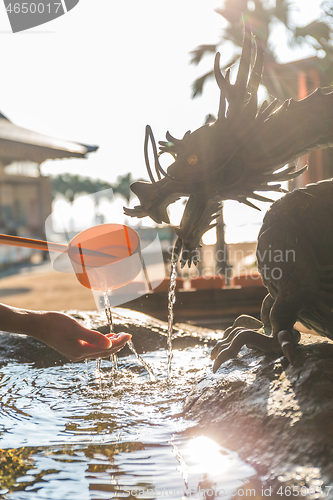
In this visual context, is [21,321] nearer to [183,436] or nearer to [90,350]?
[90,350]

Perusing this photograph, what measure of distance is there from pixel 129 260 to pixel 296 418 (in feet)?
3.21

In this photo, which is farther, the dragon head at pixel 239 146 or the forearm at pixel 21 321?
the dragon head at pixel 239 146

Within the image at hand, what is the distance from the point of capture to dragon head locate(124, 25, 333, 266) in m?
1.78

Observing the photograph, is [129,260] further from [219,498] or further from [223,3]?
[223,3]

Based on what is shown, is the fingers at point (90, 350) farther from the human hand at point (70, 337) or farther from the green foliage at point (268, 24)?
the green foliage at point (268, 24)

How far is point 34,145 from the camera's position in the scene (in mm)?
13758

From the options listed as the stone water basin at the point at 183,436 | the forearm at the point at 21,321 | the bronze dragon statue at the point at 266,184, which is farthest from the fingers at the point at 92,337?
the bronze dragon statue at the point at 266,184

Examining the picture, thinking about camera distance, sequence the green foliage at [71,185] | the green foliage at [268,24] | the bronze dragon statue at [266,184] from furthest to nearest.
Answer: the green foliage at [71,185] < the green foliage at [268,24] < the bronze dragon statue at [266,184]

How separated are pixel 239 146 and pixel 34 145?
1317cm

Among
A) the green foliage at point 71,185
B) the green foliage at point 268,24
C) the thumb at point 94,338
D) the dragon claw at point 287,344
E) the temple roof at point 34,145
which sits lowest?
the dragon claw at point 287,344

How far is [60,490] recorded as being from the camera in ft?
3.90

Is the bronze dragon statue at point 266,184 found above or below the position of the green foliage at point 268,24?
below

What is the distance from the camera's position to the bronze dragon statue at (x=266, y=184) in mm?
1709

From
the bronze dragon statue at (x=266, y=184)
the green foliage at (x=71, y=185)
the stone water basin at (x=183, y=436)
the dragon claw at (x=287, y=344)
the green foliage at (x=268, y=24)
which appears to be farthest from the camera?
the green foliage at (x=71, y=185)
